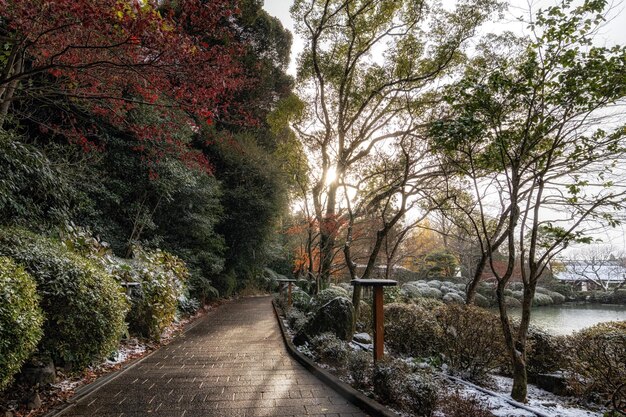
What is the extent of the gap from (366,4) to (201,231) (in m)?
9.46

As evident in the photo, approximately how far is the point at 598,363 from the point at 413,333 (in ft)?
9.50

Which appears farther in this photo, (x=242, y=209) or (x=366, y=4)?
(x=242, y=209)

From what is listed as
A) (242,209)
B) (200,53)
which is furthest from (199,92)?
(242,209)

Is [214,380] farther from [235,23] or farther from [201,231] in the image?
[235,23]

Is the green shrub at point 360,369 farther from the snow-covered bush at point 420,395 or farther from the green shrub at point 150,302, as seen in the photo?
the green shrub at point 150,302

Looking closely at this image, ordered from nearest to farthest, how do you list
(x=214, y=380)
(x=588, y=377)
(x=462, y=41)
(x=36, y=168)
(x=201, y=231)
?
(x=214, y=380) < (x=588, y=377) < (x=36, y=168) < (x=462, y=41) < (x=201, y=231)

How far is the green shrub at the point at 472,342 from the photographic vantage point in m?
5.73

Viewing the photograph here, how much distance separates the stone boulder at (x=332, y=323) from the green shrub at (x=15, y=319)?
4.31m

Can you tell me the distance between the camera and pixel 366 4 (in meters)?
10.1

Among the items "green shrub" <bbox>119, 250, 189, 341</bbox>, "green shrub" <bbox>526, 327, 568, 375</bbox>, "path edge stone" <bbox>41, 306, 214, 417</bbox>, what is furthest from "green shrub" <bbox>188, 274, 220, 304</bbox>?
"green shrub" <bbox>526, 327, 568, 375</bbox>

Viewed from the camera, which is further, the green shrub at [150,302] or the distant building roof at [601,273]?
the distant building roof at [601,273]

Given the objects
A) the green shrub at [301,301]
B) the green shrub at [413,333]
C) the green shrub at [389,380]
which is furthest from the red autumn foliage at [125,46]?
the green shrub at [301,301]

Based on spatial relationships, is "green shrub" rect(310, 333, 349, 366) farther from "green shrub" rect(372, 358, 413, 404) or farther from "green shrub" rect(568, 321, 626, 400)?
"green shrub" rect(568, 321, 626, 400)

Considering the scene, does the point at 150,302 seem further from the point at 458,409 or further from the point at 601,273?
the point at 601,273
